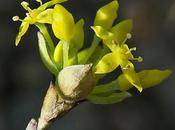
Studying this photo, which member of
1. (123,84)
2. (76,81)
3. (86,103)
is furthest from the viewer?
(86,103)

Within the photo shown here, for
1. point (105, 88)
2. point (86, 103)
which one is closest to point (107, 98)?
point (105, 88)

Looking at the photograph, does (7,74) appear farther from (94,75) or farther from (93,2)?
(94,75)

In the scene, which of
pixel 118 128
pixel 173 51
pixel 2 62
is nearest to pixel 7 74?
pixel 2 62

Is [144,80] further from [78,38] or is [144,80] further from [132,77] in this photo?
[78,38]

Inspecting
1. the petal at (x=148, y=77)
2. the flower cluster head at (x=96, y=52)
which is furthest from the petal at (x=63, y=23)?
the petal at (x=148, y=77)

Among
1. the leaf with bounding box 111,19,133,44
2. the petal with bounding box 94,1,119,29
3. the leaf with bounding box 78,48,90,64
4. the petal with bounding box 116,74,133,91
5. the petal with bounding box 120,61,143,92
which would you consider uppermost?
the petal with bounding box 94,1,119,29

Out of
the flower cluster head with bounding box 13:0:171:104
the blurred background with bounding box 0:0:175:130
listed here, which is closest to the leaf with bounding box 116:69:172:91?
the flower cluster head with bounding box 13:0:171:104

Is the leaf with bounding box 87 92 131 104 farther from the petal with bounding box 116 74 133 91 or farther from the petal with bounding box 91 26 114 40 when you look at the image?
the petal with bounding box 91 26 114 40
